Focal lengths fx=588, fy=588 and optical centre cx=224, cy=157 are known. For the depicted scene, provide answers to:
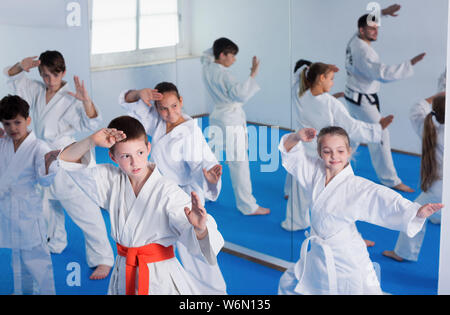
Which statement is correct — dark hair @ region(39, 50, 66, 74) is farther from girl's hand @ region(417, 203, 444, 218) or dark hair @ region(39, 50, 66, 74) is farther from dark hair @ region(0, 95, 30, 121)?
girl's hand @ region(417, 203, 444, 218)

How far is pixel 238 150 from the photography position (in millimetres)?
3131

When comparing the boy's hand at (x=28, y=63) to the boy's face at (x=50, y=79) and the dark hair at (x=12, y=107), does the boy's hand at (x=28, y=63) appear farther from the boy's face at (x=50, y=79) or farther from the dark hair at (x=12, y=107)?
the dark hair at (x=12, y=107)

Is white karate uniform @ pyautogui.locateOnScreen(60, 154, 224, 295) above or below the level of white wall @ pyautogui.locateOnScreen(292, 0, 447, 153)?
below

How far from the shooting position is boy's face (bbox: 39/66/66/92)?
2.93m

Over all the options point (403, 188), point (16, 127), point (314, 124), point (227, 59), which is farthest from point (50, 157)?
point (403, 188)

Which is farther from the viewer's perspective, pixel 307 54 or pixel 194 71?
pixel 194 71

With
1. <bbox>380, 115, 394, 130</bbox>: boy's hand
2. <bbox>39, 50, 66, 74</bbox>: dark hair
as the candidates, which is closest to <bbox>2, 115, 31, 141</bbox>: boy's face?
<bbox>39, 50, 66, 74</bbox>: dark hair

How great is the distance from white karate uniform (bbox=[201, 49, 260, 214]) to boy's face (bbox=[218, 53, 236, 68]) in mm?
22

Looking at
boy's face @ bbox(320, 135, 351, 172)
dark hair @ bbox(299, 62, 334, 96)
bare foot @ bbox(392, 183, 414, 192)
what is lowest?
bare foot @ bbox(392, 183, 414, 192)

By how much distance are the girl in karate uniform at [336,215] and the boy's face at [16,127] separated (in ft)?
4.15

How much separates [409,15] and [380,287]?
1201mm

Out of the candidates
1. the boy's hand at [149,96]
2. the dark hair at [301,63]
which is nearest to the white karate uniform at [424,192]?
the dark hair at [301,63]
